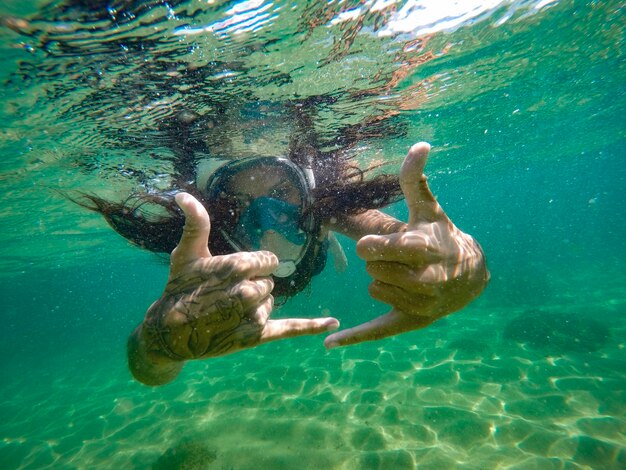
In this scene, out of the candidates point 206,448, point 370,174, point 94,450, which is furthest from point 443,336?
point 94,450

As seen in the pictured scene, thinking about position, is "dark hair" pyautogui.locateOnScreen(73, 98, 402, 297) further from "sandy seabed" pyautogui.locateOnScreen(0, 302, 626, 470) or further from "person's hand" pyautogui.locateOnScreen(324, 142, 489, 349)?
"sandy seabed" pyautogui.locateOnScreen(0, 302, 626, 470)

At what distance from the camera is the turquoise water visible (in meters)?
5.19

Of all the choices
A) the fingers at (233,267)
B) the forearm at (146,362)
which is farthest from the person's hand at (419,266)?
the forearm at (146,362)

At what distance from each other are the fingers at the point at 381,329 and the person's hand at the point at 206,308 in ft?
0.34

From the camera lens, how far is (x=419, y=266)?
1.95 m

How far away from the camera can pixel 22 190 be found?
10.8 m

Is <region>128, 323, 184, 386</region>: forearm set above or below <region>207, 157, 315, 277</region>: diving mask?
below

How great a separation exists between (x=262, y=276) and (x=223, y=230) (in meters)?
2.76

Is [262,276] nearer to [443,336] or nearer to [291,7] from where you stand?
[291,7]

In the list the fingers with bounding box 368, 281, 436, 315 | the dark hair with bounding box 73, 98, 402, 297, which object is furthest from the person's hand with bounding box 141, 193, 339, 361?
the dark hair with bounding box 73, 98, 402, 297

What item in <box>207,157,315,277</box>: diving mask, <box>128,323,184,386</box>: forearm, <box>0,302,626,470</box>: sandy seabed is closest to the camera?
<box>128,323,184,386</box>: forearm

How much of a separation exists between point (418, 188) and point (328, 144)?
9.18 meters

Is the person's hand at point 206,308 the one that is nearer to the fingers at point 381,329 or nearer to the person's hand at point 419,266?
the fingers at point 381,329

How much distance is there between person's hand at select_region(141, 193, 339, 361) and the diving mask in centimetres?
250
